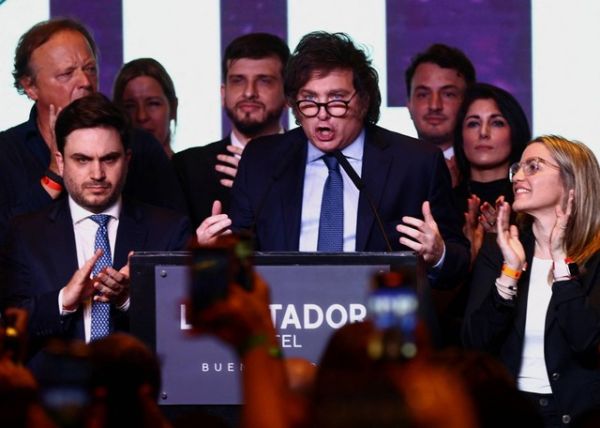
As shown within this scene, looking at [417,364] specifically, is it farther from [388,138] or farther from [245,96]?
[245,96]

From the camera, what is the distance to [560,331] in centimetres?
410

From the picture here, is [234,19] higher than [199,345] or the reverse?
higher

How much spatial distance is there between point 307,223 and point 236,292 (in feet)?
7.01

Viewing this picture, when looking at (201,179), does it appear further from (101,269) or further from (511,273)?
(511,273)

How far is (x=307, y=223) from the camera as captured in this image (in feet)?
14.0

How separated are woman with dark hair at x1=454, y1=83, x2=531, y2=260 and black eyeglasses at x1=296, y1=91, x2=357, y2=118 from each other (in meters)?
0.94

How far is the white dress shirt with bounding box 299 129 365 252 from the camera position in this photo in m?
4.26

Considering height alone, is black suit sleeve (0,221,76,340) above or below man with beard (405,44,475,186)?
below

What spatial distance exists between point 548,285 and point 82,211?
55.7 inches

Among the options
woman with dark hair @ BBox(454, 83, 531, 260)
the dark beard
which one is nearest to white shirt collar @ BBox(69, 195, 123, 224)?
the dark beard

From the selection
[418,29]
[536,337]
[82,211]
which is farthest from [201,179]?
[536,337]

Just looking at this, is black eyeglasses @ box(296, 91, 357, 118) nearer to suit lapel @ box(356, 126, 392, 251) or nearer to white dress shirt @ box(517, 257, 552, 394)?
suit lapel @ box(356, 126, 392, 251)

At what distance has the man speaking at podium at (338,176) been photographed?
424 centimetres

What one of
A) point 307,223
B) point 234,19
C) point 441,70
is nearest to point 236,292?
point 307,223
